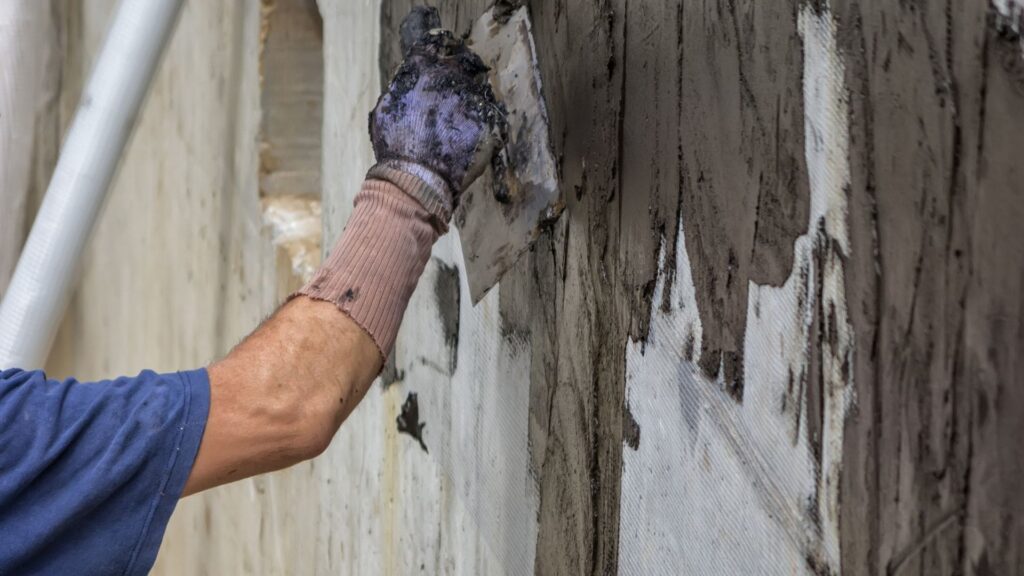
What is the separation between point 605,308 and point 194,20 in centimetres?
241

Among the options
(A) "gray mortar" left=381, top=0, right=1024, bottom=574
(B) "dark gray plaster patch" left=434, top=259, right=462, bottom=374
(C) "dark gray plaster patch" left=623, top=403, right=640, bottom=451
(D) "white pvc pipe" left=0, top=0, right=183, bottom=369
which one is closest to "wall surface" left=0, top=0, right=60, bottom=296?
(D) "white pvc pipe" left=0, top=0, right=183, bottom=369

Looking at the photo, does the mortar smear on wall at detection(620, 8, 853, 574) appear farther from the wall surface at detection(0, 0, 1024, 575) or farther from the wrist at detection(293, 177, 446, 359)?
the wrist at detection(293, 177, 446, 359)

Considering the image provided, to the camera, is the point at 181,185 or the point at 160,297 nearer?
the point at 181,185

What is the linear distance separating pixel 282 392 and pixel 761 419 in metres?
0.54

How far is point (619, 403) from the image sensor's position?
1.38m

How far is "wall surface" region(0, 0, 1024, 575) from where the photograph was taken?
83 cm

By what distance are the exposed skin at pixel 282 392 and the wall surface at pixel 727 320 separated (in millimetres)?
328

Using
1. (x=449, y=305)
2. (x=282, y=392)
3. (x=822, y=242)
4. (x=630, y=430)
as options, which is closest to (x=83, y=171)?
(x=449, y=305)

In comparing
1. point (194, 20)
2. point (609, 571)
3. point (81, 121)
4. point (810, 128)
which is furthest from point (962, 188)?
point (194, 20)

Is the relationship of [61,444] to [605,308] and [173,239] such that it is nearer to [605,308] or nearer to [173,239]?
[605,308]

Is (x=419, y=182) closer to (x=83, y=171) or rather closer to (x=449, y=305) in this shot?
(x=449, y=305)

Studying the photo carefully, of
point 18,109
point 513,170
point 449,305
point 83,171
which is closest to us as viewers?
point 513,170

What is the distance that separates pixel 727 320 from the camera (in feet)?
3.75

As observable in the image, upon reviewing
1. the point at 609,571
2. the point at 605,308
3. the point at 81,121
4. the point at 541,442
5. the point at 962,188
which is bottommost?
the point at 609,571
